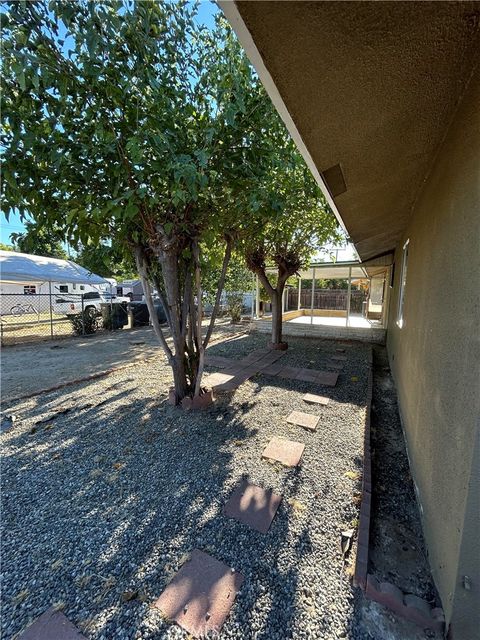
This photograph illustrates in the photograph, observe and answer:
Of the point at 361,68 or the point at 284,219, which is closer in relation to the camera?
the point at 361,68

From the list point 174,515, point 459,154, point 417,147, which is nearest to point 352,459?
point 174,515

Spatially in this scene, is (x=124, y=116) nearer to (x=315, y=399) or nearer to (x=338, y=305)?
(x=315, y=399)

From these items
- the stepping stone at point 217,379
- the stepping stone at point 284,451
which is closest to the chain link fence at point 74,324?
the stepping stone at point 217,379

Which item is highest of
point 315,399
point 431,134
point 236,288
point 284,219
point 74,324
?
point 284,219

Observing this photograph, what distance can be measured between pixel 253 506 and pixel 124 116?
3.46 m

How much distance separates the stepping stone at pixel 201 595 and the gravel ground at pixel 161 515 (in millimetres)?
42

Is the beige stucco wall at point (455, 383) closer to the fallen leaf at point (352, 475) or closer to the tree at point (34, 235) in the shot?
the fallen leaf at point (352, 475)

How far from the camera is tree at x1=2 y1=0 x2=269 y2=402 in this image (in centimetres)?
196

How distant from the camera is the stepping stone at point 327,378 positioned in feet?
16.0

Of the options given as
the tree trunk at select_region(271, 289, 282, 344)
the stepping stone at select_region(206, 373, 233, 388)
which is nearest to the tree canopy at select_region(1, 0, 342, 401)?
the stepping stone at select_region(206, 373, 233, 388)

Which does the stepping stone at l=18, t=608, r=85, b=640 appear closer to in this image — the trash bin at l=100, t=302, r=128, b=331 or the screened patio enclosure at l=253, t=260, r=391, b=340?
the screened patio enclosure at l=253, t=260, r=391, b=340

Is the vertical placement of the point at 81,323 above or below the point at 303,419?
above

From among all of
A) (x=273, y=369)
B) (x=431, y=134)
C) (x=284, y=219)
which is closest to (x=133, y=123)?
(x=431, y=134)

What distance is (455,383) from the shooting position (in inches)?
59.0
